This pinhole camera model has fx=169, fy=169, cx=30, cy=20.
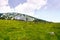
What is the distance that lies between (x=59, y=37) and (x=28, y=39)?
31.8 feet

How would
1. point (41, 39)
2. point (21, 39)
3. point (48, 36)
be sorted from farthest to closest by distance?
point (48, 36)
point (41, 39)
point (21, 39)

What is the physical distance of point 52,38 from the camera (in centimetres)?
4338

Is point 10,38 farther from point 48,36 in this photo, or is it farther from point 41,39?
point 48,36

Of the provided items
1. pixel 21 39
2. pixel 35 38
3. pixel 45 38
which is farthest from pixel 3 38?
pixel 45 38

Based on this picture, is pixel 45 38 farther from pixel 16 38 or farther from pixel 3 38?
pixel 3 38

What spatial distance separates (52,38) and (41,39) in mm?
3323

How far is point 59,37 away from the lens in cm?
4541

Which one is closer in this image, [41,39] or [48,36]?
[41,39]

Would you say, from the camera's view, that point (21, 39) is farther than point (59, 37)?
No

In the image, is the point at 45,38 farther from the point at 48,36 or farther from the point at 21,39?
the point at 21,39

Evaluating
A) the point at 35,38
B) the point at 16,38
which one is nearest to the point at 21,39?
the point at 16,38

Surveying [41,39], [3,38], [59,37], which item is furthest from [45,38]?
[3,38]

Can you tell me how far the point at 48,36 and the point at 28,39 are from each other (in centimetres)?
676

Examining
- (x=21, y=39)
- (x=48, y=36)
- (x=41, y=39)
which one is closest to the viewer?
(x=21, y=39)
